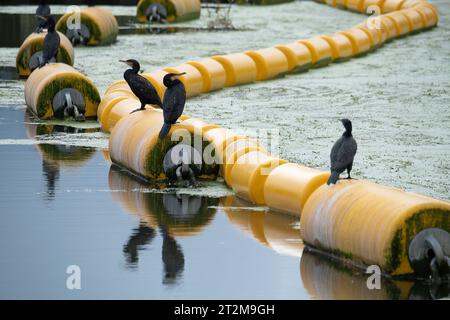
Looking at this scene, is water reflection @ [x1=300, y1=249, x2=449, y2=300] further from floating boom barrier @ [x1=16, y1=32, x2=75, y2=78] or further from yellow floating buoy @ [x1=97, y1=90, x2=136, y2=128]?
floating boom barrier @ [x1=16, y1=32, x2=75, y2=78]

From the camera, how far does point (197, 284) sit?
1152 centimetres

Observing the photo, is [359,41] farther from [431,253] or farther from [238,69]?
[431,253]

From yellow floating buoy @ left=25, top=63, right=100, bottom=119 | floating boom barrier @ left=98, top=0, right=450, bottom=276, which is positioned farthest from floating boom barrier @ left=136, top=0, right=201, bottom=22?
yellow floating buoy @ left=25, top=63, right=100, bottom=119

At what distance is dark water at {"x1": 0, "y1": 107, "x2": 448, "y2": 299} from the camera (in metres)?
11.4

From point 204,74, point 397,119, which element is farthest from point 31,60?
point 397,119

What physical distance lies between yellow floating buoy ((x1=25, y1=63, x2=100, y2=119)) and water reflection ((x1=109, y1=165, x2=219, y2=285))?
15.2ft

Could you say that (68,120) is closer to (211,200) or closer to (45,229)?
(211,200)

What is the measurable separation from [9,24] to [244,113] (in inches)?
690

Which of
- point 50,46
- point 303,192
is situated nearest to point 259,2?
point 50,46

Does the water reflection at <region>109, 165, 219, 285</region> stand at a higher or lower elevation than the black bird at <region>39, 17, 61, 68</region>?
lower

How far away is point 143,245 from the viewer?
1304cm

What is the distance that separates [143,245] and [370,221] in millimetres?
2698

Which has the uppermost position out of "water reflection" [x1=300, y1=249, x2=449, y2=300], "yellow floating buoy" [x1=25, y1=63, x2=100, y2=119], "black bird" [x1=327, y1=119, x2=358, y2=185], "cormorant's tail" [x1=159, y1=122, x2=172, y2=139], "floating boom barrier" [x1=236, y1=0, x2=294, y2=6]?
"black bird" [x1=327, y1=119, x2=358, y2=185]
